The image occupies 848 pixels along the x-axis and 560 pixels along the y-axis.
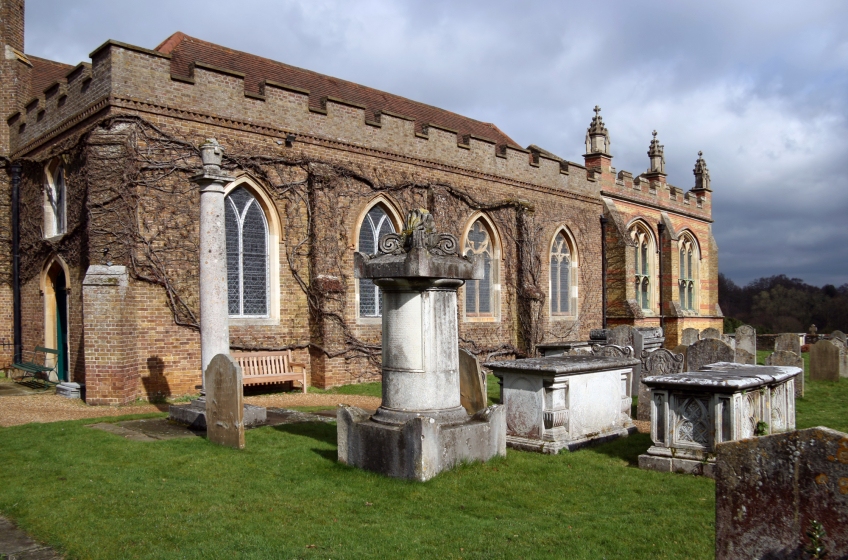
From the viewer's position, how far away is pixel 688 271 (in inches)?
1170

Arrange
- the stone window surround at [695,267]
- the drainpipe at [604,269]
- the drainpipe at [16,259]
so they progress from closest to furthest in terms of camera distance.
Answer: the drainpipe at [16,259] → the drainpipe at [604,269] → the stone window surround at [695,267]

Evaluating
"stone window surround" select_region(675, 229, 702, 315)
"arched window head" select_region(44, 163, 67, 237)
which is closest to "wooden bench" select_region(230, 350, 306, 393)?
"arched window head" select_region(44, 163, 67, 237)

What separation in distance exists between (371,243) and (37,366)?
771 cm

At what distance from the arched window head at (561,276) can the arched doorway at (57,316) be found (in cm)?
1412

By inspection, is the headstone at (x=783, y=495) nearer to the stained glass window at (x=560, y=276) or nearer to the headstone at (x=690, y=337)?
the stained glass window at (x=560, y=276)

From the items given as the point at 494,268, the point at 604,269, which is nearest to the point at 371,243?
the point at 494,268

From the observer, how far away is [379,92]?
21.4 meters

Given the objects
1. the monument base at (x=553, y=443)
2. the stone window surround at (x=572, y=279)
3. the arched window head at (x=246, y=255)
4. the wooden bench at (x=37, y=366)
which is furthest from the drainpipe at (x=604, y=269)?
the wooden bench at (x=37, y=366)

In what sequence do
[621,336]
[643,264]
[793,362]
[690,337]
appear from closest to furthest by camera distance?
[793,362] < [621,336] < [690,337] < [643,264]

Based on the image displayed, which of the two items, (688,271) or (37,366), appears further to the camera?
(688,271)

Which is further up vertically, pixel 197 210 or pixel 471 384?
pixel 197 210

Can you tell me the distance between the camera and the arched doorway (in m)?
15.3

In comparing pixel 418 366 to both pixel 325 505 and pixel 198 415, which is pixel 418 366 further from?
pixel 198 415

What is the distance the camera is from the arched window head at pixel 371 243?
55.0 feet
